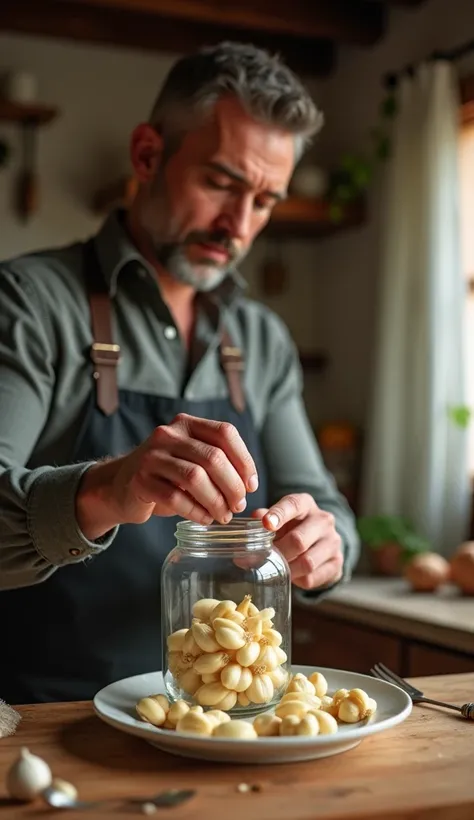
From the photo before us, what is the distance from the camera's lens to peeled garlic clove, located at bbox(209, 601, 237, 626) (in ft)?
3.14

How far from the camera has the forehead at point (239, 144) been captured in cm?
154

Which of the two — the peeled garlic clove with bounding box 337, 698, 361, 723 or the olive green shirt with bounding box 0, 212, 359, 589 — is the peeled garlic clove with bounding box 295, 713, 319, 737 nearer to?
the peeled garlic clove with bounding box 337, 698, 361, 723

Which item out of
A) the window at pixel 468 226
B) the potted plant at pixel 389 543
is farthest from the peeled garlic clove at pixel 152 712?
the window at pixel 468 226

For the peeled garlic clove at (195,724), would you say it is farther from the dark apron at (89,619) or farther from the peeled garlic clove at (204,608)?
the dark apron at (89,619)

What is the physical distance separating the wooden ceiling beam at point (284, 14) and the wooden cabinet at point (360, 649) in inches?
68.2

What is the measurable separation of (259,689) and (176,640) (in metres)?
0.10

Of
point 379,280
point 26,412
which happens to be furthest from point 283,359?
point 379,280

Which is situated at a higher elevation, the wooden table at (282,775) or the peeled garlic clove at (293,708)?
the peeled garlic clove at (293,708)

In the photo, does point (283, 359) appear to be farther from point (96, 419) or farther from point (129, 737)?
point (129, 737)

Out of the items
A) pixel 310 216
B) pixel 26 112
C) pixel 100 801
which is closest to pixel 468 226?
pixel 310 216

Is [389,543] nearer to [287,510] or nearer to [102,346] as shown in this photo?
[102,346]

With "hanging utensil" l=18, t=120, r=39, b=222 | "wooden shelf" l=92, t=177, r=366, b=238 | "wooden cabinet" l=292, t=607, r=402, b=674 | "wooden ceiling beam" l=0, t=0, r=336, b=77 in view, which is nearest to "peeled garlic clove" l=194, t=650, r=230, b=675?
"wooden cabinet" l=292, t=607, r=402, b=674

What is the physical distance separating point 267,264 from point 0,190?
906 millimetres

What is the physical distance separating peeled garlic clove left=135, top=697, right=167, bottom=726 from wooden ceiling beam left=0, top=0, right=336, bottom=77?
107 inches
